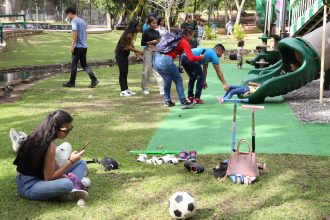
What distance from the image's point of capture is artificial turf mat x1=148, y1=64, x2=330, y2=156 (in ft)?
20.8

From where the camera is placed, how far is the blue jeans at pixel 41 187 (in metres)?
4.34

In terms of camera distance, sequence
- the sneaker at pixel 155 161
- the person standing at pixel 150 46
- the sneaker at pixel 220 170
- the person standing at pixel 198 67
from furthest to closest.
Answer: the person standing at pixel 150 46
the person standing at pixel 198 67
the sneaker at pixel 155 161
the sneaker at pixel 220 170

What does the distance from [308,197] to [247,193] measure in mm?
567

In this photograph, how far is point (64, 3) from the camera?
57.8 meters

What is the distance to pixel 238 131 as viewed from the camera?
7.19 meters

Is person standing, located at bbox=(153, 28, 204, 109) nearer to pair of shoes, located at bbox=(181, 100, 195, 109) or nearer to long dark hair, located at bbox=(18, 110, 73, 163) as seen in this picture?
pair of shoes, located at bbox=(181, 100, 195, 109)

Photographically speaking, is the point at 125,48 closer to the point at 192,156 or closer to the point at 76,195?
the point at 192,156

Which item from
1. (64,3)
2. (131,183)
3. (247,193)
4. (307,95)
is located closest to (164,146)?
(131,183)

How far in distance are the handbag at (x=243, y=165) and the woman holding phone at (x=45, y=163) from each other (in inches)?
61.6

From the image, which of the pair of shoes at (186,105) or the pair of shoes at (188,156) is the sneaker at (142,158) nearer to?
the pair of shoes at (188,156)

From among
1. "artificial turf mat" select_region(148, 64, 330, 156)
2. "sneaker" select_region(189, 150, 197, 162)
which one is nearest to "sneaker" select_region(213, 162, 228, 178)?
"sneaker" select_region(189, 150, 197, 162)

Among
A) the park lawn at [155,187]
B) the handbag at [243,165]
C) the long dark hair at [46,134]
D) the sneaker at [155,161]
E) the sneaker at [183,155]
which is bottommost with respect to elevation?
the park lawn at [155,187]

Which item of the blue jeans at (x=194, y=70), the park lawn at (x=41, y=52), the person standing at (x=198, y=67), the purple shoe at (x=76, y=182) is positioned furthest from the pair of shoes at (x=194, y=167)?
the park lawn at (x=41, y=52)

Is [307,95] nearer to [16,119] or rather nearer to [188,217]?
[16,119]
